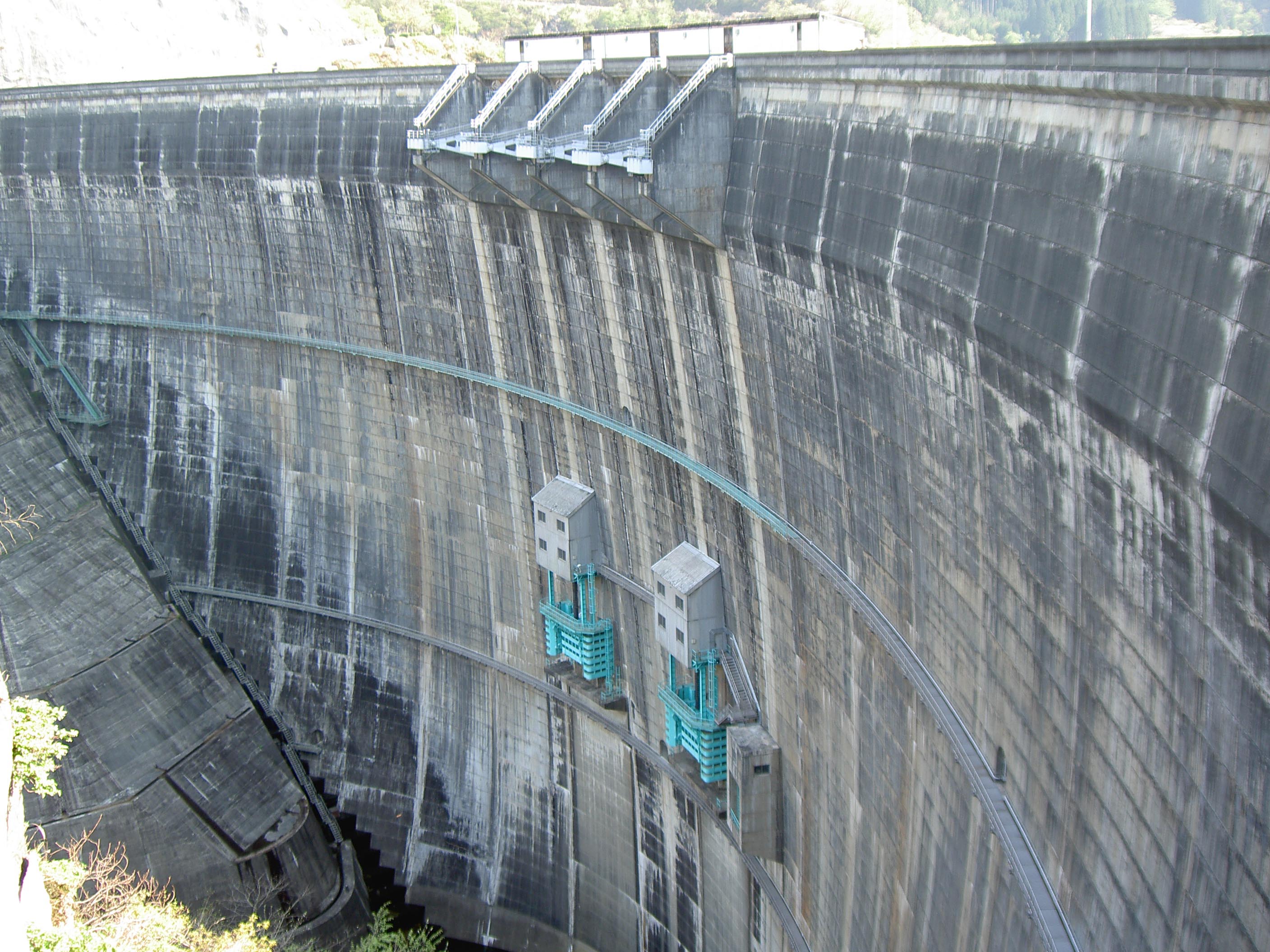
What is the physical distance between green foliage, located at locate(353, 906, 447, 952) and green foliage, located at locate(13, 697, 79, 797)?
5548mm

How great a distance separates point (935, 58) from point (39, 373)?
1938 cm

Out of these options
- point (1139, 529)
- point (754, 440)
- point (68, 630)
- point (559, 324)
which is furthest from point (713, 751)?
point (68, 630)

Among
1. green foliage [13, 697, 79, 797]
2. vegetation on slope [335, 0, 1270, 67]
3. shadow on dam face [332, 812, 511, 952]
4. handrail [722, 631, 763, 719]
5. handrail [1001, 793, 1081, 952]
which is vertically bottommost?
shadow on dam face [332, 812, 511, 952]

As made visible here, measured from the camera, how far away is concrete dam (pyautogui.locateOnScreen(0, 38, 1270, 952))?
7.14 metres

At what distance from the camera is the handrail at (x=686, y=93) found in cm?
1401

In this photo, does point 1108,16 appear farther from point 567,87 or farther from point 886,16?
point 886,16

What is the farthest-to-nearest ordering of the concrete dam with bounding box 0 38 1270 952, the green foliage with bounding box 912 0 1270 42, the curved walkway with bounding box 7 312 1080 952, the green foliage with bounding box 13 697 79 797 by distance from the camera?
the green foliage with bounding box 13 697 79 797 → the green foliage with bounding box 912 0 1270 42 → the curved walkway with bounding box 7 312 1080 952 → the concrete dam with bounding box 0 38 1270 952

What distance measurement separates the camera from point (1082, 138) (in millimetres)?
8156

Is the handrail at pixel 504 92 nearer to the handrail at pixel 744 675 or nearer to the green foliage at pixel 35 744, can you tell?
the handrail at pixel 744 675

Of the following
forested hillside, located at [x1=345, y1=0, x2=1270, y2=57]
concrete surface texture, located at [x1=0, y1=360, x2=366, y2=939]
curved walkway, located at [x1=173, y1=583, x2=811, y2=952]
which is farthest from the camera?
concrete surface texture, located at [x1=0, y1=360, x2=366, y2=939]

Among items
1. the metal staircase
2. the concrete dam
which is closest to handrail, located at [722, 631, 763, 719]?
the metal staircase

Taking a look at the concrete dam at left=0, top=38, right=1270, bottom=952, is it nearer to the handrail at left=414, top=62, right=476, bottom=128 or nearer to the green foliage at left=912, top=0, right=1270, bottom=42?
the handrail at left=414, top=62, right=476, bottom=128

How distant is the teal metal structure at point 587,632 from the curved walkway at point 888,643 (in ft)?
3.24

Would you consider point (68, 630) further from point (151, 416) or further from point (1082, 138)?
point (1082, 138)
